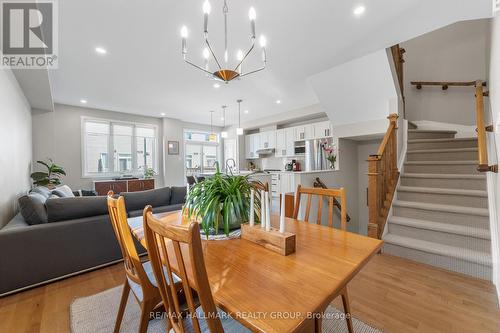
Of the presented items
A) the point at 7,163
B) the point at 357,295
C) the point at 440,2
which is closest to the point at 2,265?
the point at 7,163

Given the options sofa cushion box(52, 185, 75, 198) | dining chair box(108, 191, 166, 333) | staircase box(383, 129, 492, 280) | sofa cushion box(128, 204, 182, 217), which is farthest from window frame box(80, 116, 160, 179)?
staircase box(383, 129, 492, 280)

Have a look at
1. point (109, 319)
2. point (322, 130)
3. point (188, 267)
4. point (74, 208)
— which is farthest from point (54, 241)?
point (322, 130)

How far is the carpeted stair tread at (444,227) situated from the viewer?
2387 mm

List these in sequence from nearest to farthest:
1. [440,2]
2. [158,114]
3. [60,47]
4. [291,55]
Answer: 1. [440,2]
2. [60,47]
3. [291,55]
4. [158,114]

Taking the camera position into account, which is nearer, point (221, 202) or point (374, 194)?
point (221, 202)

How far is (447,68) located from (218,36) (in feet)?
A: 15.5

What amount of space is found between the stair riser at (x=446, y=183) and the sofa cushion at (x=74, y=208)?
4.27 m

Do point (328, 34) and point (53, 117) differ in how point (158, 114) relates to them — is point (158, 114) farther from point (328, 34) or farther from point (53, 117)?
point (328, 34)

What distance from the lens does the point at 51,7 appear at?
83.5 inches

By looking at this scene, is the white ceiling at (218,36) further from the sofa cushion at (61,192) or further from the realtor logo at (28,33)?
the sofa cushion at (61,192)

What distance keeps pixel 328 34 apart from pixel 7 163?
14.0ft

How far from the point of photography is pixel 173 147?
7.11 m

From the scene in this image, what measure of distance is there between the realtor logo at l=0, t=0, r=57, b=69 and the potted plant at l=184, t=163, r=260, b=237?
233cm

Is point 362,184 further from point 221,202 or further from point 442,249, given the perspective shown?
point 221,202
